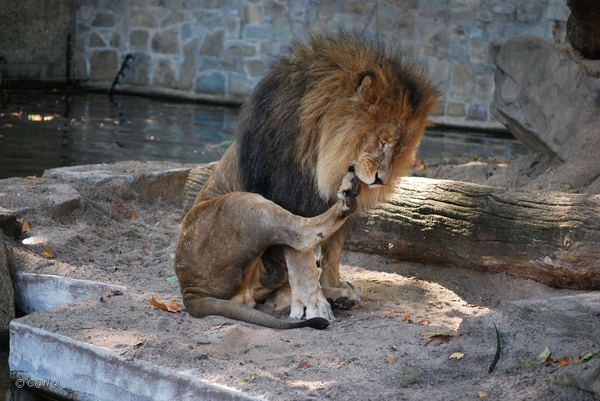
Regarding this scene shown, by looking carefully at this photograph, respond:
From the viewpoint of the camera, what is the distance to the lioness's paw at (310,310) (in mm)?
4227

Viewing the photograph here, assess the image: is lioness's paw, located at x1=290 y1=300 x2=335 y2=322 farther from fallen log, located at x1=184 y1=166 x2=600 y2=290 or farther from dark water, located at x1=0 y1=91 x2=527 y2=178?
dark water, located at x1=0 y1=91 x2=527 y2=178

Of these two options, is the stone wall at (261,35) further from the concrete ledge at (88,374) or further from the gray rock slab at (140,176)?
the concrete ledge at (88,374)

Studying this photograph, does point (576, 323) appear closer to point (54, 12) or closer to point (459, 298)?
point (459, 298)

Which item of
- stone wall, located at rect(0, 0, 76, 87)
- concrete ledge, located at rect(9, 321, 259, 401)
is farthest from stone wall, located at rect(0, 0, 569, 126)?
concrete ledge, located at rect(9, 321, 259, 401)

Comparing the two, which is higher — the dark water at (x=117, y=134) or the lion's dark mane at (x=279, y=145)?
the lion's dark mane at (x=279, y=145)

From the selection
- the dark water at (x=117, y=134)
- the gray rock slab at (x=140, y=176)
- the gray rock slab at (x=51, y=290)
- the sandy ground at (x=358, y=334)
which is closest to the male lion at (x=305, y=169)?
the sandy ground at (x=358, y=334)

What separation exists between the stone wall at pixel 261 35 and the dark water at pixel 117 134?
462mm

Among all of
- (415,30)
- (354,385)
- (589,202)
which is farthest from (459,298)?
(415,30)

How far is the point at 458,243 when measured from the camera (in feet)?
16.1

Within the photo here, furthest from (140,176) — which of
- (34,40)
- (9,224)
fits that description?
(34,40)

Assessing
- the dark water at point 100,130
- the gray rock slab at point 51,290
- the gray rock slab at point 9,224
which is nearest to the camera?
the gray rock slab at point 51,290

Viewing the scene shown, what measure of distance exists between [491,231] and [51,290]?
8.80ft

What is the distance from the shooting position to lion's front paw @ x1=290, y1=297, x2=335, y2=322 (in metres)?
4.23

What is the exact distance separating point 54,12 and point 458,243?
1133 centimetres
